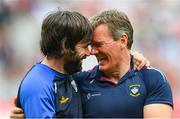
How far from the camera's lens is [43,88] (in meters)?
3.94

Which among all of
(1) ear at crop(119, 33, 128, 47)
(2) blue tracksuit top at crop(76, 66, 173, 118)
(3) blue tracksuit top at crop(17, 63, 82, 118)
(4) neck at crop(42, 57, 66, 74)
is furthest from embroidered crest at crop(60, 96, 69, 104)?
(1) ear at crop(119, 33, 128, 47)

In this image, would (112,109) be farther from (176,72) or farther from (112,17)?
(176,72)

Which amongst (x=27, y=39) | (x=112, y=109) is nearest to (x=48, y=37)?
(x=112, y=109)

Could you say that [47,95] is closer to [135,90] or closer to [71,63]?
[71,63]

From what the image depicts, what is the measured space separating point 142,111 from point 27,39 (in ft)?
17.5

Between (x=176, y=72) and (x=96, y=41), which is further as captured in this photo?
(x=176, y=72)

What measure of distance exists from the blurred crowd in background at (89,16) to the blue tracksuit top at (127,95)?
15.4 feet

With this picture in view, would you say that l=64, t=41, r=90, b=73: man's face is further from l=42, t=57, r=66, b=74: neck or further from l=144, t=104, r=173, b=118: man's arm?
l=144, t=104, r=173, b=118: man's arm

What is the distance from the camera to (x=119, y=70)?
4.55 meters

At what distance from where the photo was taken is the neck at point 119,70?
14.9 ft

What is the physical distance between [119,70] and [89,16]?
→ 537 cm

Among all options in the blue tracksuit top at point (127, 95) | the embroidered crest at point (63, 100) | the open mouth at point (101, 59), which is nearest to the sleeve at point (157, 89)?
the blue tracksuit top at point (127, 95)

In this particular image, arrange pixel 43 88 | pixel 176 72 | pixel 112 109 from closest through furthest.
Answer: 1. pixel 43 88
2. pixel 112 109
3. pixel 176 72

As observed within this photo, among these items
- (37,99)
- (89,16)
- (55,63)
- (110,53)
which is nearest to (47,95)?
(37,99)
